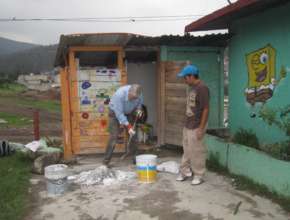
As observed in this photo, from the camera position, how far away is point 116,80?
9508 millimetres

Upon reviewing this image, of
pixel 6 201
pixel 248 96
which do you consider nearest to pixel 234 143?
pixel 248 96

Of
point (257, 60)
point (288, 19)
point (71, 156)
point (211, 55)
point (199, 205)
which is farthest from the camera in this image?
point (211, 55)

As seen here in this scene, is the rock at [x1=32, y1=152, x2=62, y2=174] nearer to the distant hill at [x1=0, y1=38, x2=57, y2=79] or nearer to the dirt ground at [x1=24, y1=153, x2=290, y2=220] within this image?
the dirt ground at [x1=24, y1=153, x2=290, y2=220]

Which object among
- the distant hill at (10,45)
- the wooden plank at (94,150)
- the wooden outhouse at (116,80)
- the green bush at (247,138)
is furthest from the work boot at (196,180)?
the distant hill at (10,45)

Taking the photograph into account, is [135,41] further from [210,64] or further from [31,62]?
[31,62]

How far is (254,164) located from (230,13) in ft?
8.78

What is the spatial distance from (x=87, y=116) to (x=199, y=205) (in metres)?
4.27

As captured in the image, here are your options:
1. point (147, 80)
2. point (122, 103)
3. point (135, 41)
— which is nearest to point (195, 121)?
point (122, 103)

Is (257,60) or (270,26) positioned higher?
(270,26)

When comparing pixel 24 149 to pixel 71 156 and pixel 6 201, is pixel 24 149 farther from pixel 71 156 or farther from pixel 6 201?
pixel 6 201

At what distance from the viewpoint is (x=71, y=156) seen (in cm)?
927

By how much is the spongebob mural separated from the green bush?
0.55 meters

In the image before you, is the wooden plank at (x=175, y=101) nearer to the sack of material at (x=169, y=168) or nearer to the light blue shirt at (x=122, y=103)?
the light blue shirt at (x=122, y=103)

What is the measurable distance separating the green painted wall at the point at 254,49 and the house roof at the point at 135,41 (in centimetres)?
66
